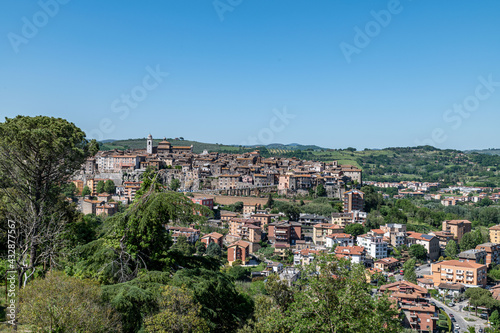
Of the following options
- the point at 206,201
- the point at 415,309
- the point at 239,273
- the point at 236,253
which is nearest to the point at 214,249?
the point at 236,253

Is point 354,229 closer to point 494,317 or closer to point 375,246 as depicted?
point 375,246

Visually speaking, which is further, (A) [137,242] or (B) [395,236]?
(B) [395,236]

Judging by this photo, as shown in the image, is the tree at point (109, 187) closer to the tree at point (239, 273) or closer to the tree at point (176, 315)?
the tree at point (239, 273)

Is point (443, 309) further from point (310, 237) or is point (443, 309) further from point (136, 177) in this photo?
point (136, 177)

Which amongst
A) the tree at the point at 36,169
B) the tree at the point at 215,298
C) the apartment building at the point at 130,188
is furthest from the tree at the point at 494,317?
the apartment building at the point at 130,188

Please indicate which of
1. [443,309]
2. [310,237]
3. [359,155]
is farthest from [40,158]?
[359,155]

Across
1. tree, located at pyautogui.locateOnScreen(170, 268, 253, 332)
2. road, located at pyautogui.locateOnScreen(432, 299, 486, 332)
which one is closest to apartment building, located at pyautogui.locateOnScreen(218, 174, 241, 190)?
road, located at pyautogui.locateOnScreen(432, 299, 486, 332)
